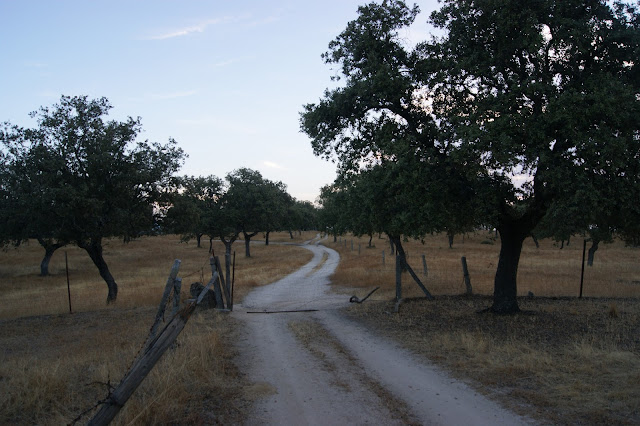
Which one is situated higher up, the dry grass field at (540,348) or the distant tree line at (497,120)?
the distant tree line at (497,120)

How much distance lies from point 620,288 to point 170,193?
67.8 feet

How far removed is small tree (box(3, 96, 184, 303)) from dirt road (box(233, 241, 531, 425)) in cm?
868

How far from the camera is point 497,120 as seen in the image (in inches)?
373

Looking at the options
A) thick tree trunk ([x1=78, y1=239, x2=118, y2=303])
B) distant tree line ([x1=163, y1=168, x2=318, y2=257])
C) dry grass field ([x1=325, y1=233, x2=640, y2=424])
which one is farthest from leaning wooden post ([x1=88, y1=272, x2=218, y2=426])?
distant tree line ([x1=163, y1=168, x2=318, y2=257])

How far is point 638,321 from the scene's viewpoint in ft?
38.9

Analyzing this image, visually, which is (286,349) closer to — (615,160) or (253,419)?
(253,419)

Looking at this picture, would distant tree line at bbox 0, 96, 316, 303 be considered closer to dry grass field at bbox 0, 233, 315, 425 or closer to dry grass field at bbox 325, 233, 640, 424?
dry grass field at bbox 0, 233, 315, 425

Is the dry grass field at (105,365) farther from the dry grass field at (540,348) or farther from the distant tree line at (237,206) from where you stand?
the distant tree line at (237,206)

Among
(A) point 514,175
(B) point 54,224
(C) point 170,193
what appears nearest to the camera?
(A) point 514,175

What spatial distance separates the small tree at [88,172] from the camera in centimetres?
1691

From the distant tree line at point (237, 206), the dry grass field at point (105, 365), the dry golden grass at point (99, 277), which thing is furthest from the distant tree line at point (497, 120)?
the distant tree line at point (237, 206)

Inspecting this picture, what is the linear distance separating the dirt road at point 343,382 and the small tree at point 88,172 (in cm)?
868

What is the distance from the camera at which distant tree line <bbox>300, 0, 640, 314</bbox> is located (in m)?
9.36

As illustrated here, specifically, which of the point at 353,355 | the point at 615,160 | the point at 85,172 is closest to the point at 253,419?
the point at 353,355
